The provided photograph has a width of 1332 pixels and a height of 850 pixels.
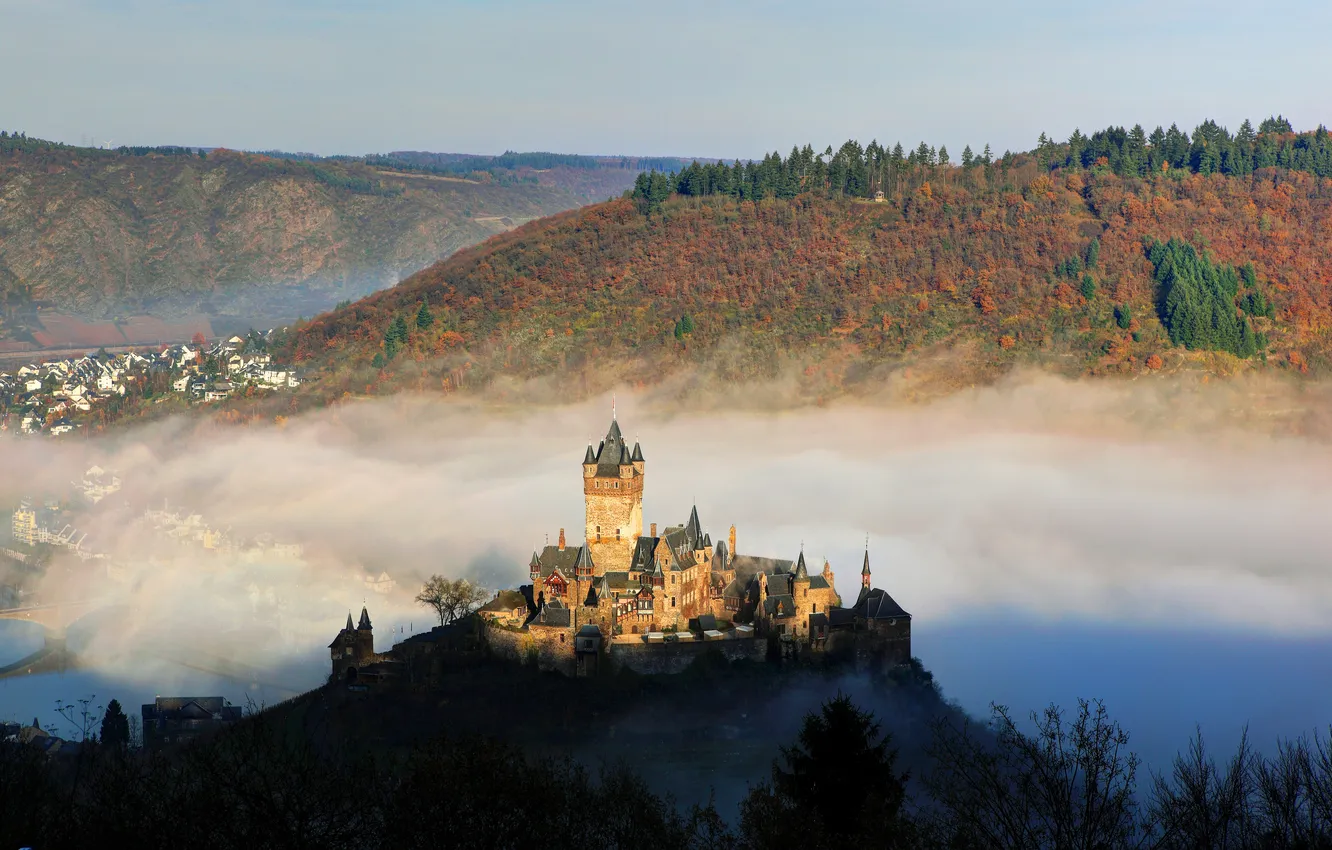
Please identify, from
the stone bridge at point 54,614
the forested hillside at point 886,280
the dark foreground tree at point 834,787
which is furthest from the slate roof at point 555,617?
the forested hillside at point 886,280

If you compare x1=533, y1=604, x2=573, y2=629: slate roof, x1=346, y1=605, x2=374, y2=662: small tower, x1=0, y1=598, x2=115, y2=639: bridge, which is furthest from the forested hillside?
x1=533, y1=604, x2=573, y2=629: slate roof

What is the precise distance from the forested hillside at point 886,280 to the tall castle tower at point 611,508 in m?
72.1

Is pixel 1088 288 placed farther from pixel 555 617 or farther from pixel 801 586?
pixel 555 617

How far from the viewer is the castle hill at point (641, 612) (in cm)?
6975

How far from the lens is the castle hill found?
69.8 metres

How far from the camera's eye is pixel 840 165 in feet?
582

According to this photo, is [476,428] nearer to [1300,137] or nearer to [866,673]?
[866,673]

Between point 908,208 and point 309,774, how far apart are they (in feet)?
457

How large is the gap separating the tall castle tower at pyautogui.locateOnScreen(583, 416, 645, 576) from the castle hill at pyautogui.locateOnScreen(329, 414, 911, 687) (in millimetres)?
42

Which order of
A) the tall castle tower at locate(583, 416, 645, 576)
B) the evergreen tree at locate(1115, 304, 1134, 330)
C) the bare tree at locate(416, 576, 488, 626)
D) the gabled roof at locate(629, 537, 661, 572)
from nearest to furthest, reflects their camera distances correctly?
the gabled roof at locate(629, 537, 661, 572), the tall castle tower at locate(583, 416, 645, 576), the bare tree at locate(416, 576, 488, 626), the evergreen tree at locate(1115, 304, 1134, 330)

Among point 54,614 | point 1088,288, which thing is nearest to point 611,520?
point 54,614

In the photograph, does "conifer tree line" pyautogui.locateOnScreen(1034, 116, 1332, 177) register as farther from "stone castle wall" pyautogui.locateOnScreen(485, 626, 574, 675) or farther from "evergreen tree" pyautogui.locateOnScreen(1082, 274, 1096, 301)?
"stone castle wall" pyautogui.locateOnScreen(485, 626, 574, 675)

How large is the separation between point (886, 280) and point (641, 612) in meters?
97.2

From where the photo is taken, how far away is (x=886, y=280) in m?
163
